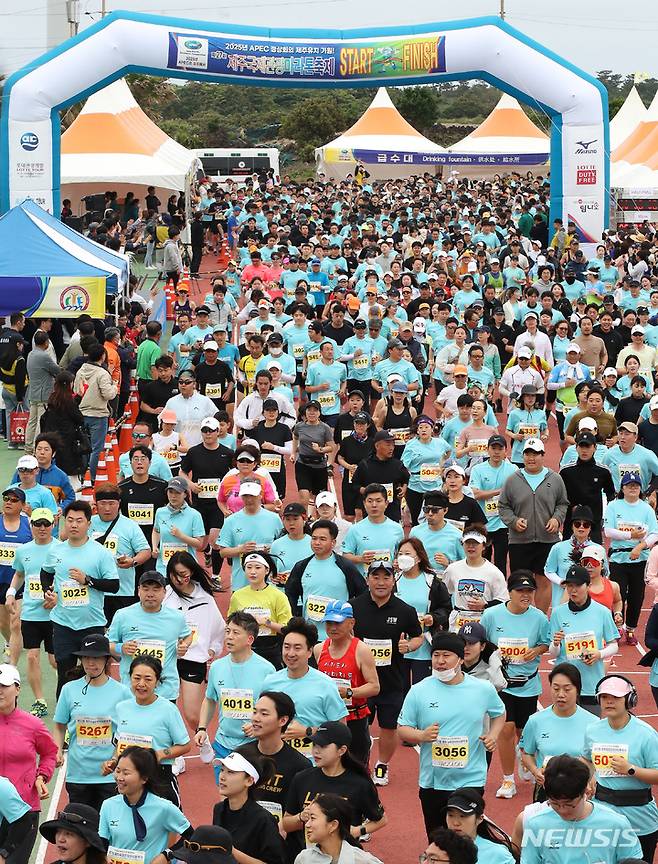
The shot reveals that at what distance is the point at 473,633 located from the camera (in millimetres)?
8516

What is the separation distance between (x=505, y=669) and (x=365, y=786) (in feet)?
7.90

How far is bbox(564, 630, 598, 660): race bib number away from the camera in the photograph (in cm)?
885

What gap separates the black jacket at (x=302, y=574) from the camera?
959cm

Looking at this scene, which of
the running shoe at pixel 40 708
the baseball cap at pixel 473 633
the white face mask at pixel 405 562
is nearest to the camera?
the baseball cap at pixel 473 633

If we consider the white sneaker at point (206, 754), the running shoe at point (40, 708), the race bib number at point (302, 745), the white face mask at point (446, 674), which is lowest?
the white sneaker at point (206, 754)

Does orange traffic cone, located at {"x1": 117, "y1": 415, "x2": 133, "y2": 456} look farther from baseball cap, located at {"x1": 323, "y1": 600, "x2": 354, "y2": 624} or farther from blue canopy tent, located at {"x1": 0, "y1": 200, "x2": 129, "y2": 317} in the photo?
baseball cap, located at {"x1": 323, "y1": 600, "x2": 354, "y2": 624}

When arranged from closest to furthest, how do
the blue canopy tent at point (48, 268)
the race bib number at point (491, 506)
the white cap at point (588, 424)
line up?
the race bib number at point (491, 506), the white cap at point (588, 424), the blue canopy tent at point (48, 268)

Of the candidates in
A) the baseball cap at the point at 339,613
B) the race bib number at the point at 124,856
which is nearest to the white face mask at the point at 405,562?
the baseball cap at the point at 339,613

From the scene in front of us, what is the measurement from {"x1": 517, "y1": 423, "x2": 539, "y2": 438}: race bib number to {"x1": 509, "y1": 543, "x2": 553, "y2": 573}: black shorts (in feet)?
7.01

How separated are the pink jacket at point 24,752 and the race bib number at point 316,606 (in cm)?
232

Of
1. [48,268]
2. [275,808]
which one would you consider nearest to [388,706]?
[275,808]

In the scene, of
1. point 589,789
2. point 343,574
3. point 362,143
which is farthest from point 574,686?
point 362,143

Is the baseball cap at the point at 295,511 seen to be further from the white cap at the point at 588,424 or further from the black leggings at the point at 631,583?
the white cap at the point at 588,424

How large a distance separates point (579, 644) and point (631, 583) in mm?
3123
